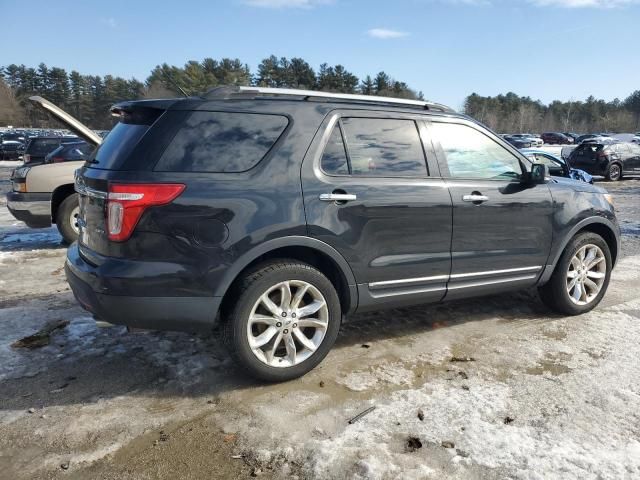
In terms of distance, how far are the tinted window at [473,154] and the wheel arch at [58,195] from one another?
228 inches

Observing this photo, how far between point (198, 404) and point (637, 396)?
8.98ft

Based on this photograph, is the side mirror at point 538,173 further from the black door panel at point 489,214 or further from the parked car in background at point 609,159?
the parked car in background at point 609,159

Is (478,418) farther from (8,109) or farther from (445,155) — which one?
(8,109)

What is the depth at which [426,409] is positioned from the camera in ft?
9.84

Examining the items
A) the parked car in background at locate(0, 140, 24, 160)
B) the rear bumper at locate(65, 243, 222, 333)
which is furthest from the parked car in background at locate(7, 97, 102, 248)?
the parked car in background at locate(0, 140, 24, 160)

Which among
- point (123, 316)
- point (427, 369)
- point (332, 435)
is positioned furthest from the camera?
point (427, 369)

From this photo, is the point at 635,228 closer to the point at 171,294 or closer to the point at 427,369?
the point at 427,369

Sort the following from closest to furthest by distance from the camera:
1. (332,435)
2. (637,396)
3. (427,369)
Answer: (332,435)
(637,396)
(427,369)

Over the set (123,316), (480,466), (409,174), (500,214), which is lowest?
(480,466)

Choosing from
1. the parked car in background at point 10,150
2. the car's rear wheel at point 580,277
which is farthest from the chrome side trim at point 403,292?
the parked car in background at point 10,150

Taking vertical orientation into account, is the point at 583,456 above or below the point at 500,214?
below

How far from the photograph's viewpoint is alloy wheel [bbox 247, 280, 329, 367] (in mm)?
3203

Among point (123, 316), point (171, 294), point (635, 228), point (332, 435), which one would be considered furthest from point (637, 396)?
point (635, 228)

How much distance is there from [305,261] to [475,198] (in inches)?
57.9
